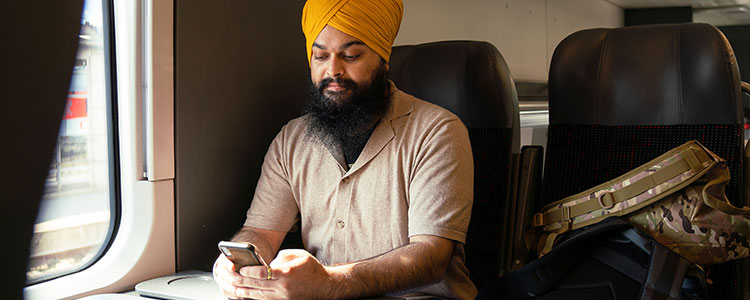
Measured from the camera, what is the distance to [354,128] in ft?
6.73

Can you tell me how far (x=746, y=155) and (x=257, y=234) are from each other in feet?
4.58

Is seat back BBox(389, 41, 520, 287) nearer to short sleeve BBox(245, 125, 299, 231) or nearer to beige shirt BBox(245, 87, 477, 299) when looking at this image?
beige shirt BBox(245, 87, 477, 299)

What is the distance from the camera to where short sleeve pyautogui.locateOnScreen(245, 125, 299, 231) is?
2078 millimetres

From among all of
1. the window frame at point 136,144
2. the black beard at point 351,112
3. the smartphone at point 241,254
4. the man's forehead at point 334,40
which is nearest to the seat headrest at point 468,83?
the black beard at point 351,112

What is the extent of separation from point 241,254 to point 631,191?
1.10 meters

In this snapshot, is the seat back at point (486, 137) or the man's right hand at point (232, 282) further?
the seat back at point (486, 137)

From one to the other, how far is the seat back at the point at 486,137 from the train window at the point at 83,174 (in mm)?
1034

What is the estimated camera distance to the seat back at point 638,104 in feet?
6.39

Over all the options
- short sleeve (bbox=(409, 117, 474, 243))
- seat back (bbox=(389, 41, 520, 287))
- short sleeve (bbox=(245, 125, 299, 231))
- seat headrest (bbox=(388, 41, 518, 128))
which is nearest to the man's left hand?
short sleeve (bbox=(409, 117, 474, 243))

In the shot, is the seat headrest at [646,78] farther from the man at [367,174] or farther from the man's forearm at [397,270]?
the man's forearm at [397,270]

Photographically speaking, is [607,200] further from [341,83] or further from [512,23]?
[512,23]

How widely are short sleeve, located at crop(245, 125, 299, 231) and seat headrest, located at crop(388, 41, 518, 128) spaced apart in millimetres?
517

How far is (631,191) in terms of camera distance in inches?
77.8

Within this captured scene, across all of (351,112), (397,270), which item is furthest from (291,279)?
(351,112)
